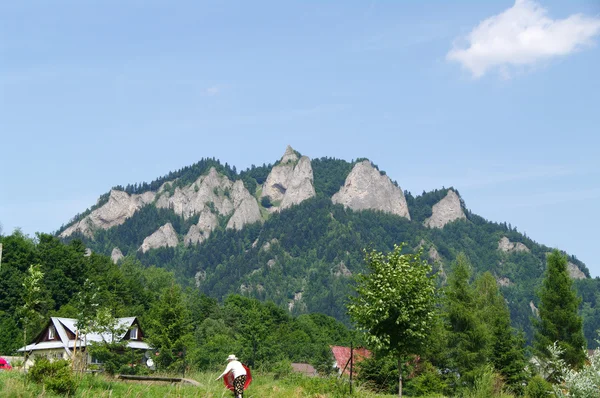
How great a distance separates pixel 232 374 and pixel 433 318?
41.5 ft

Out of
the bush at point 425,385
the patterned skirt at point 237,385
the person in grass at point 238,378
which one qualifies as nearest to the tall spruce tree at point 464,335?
the bush at point 425,385

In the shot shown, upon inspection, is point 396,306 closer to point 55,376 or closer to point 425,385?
point 55,376

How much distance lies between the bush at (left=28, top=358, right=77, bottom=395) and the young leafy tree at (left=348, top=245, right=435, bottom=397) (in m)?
12.5

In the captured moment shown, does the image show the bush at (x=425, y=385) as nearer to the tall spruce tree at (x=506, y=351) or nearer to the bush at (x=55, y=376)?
the tall spruce tree at (x=506, y=351)

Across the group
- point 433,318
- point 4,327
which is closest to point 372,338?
point 433,318

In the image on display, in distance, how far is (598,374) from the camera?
19.7 m

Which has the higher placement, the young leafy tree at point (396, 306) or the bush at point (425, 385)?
the young leafy tree at point (396, 306)

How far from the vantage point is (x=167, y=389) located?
793 inches

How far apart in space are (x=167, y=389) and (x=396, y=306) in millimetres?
10320

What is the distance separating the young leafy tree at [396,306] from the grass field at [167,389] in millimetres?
4578

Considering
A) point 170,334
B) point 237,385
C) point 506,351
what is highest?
point 170,334

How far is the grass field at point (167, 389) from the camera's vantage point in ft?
56.7

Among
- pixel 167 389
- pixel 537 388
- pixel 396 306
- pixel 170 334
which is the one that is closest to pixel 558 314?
pixel 537 388

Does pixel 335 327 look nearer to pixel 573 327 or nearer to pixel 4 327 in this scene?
pixel 4 327
